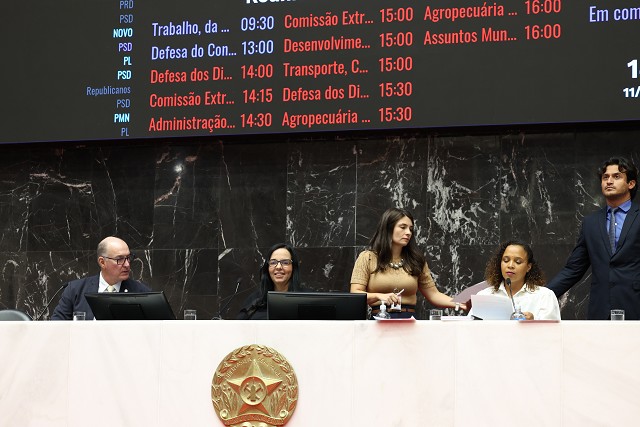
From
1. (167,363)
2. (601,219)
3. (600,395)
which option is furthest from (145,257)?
(600,395)

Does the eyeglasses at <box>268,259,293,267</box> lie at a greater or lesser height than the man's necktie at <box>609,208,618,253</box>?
lesser

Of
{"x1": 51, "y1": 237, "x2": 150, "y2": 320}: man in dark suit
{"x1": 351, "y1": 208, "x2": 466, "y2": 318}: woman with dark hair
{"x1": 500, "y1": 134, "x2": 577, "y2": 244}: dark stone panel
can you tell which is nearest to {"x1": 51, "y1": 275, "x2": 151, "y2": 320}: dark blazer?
{"x1": 51, "y1": 237, "x2": 150, "y2": 320}: man in dark suit

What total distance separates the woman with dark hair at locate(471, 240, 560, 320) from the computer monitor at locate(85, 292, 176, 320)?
5.25 feet

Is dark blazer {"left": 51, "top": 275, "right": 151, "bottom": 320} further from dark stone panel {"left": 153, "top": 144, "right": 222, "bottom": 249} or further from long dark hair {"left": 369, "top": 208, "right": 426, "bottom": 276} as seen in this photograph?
long dark hair {"left": 369, "top": 208, "right": 426, "bottom": 276}

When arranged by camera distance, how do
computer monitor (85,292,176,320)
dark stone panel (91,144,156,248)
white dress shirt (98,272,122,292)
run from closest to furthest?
computer monitor (85,292,176,320) < white dress shirt (98,272,122,292) < dark stone panel (91,144,156,248)

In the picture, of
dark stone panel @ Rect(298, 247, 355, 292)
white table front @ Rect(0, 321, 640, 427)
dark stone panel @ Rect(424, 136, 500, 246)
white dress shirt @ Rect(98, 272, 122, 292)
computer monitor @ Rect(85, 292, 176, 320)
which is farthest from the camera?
dark stone panel @ Rect(298, 247, 355, 292)

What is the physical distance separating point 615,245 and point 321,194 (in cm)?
220

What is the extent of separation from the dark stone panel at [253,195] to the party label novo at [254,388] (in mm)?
2617

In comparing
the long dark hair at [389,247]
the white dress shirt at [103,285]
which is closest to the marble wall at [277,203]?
the long dark hair at [389,247]

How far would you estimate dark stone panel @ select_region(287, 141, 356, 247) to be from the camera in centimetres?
688

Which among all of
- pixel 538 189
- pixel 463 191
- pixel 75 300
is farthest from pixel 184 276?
pixel 538 189

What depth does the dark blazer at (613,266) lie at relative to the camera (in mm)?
5398

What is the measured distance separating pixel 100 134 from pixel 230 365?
3.14 meters

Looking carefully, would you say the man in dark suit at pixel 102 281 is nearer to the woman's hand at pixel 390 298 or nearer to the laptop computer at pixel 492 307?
the woman's hand at pixel 390 298
